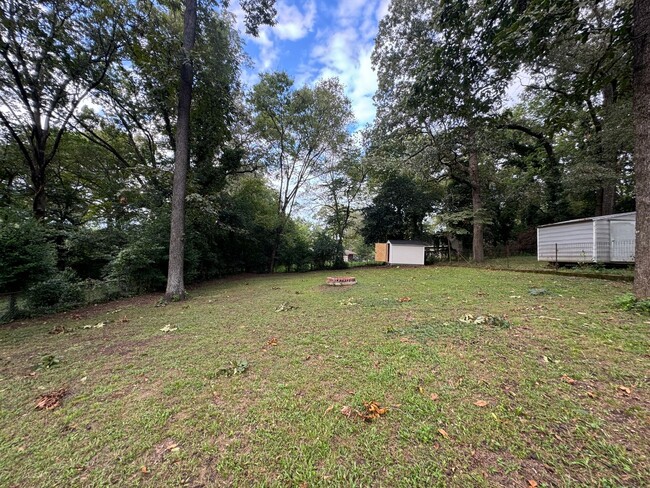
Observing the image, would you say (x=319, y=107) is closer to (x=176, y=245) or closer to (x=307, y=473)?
(x=176, y=245)

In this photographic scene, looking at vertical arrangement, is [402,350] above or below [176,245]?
below

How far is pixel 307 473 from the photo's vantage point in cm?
140

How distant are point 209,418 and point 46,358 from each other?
265 cm

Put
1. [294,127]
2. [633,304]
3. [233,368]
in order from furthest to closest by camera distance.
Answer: [294,127]
[633,304]
[233,368]

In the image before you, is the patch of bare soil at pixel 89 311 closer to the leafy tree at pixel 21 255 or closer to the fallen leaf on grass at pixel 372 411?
the leafy tree at pixel 21 255

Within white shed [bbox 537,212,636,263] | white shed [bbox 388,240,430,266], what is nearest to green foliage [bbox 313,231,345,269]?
white shed [bbox 388,240,430,266]

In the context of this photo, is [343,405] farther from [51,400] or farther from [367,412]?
[51,400]

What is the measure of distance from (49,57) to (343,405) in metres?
12.7

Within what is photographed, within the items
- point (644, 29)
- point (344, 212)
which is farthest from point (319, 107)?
point (644, 29)

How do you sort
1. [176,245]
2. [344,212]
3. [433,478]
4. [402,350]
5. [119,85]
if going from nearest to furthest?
[433,478] → [402,350] → [176,245] → [119,85] → [344,212]

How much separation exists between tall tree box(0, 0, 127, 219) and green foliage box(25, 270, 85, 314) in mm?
5489

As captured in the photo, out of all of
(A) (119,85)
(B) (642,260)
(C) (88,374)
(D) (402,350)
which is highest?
(A) (119,85)

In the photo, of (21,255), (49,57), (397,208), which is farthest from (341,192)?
(21,255)

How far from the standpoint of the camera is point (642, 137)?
3932mm
